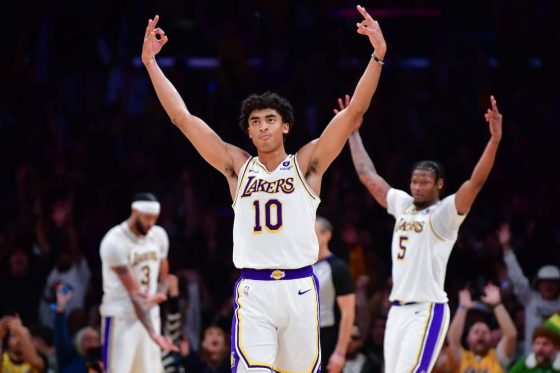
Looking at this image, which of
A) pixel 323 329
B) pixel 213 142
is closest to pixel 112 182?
pixel 323 329

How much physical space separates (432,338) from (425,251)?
626 mm

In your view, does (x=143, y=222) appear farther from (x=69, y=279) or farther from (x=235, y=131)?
(x=235, y=131)

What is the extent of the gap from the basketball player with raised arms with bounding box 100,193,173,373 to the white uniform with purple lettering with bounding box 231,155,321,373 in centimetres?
312

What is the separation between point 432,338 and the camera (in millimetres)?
7941

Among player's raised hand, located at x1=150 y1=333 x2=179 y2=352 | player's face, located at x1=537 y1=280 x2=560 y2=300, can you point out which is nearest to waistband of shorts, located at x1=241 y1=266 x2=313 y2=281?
player's raised hand, located at x1=150 y1=333 x2=179 y2=352

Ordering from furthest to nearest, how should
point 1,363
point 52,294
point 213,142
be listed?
point 52,294
point 1,363
point 213,142

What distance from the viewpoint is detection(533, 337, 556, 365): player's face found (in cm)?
934

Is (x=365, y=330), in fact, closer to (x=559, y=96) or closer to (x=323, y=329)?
(x=323, y=329)

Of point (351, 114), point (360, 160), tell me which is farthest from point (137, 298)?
point (351, 114)

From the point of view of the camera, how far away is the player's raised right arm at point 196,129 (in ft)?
21.2

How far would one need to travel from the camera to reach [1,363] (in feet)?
32.7

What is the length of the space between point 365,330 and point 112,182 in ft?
11.4

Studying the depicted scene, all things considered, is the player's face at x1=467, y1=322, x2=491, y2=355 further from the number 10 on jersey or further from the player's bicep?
the number 10 on jersey

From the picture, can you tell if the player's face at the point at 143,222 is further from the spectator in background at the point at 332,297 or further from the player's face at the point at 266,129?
the player's face at the point at 266,129
